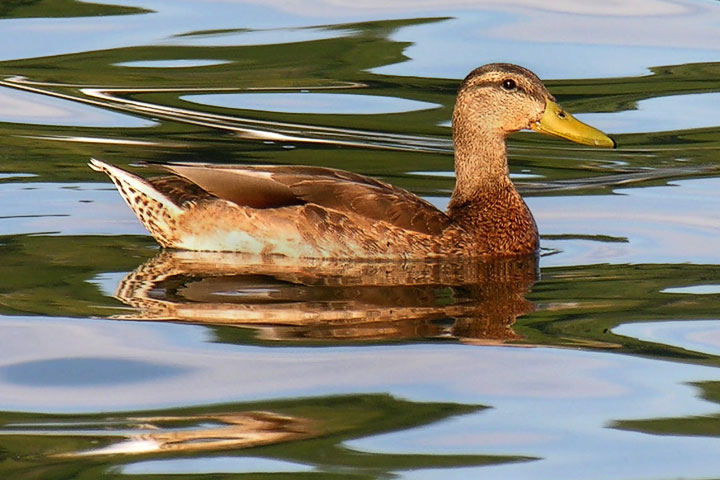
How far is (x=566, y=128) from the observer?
35.5ft

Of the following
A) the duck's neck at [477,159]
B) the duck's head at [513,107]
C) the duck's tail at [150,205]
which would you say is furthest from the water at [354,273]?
the duck's head at [513,107]

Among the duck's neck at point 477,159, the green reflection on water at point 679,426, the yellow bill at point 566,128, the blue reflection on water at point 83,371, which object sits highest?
the yellow bill at point 566,128

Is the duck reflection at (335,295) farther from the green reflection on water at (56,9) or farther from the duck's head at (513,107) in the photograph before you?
the green reflection on water at (56,9)

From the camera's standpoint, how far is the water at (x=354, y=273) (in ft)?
21.2

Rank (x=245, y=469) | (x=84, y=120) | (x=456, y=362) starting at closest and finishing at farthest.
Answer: (x=245, y=469)
(x=456, y=362)
(x=84, y=120)

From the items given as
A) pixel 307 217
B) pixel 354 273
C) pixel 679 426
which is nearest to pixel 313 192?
pixel 307 217

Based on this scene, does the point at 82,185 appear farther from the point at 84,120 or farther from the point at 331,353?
the point at 331,353

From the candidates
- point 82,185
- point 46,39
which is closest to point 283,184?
point 82,185

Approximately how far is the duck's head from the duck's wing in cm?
87

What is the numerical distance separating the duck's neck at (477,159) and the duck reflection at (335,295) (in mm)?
687

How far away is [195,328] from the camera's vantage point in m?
8.08

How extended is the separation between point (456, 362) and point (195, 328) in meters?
1.35

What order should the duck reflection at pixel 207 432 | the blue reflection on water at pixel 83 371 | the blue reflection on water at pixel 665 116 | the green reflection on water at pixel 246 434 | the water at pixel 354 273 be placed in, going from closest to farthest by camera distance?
the green reflection on water at pixel 246 434, the duck reflection at pixel 207 432, the water at pixel 354 273, the blue reflection on water at pixel 83 371, the blue reflection on water at pixel 665 116

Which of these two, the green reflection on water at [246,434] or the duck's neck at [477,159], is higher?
the duck's neck at [477,159]
